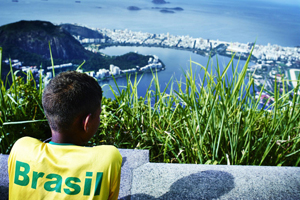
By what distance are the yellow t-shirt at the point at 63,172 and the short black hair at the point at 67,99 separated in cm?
9

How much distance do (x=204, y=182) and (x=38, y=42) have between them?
14.5 feet

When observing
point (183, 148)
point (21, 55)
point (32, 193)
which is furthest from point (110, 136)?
point (21, 55)

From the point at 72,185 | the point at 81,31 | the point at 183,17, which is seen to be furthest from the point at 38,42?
the point at 72,185

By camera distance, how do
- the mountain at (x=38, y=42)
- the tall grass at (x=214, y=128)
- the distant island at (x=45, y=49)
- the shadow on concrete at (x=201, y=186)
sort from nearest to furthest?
the shadow on concrete at (x=201, y=186)
the tall grass at (x=214, y=128)
the distant island at (x=45, y=49)
the mountain at (x=38, y=42)

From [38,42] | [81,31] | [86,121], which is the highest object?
[81,31]

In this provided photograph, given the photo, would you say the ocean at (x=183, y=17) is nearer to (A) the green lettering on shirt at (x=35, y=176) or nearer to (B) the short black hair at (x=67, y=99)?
(B) the short black hair at (x=67, y=99)

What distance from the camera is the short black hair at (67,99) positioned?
774 mm

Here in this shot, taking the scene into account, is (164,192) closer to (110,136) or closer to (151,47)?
(110,136)

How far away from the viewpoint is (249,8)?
6199 millimetres

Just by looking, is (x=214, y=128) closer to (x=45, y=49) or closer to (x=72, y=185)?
(x=72, y=185)

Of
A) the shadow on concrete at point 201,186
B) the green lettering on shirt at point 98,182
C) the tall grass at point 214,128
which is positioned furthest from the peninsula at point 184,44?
the green lettering on shirt at point 98,182

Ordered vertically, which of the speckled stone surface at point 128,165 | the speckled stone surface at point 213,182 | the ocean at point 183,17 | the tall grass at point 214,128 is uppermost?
the ocean at point 183,17

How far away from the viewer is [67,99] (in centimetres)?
77

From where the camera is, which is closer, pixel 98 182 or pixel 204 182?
pixel 98 182
